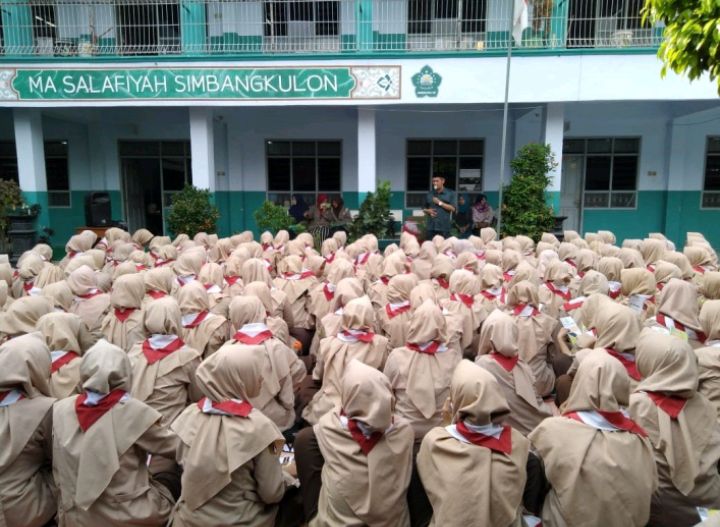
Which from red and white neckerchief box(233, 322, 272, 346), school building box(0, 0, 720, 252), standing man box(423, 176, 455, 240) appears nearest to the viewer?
red and white neckerchief box(233, 322, 272, 346)

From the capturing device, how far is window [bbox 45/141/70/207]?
45.4 ft

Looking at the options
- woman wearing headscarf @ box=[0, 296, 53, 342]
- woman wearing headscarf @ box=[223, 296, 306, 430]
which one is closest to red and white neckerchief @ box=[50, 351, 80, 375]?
woman wearing headscarf @ box=[0, 296, 53, 342]

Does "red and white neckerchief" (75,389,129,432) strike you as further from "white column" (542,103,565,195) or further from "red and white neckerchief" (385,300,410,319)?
"white column" (542,103,565,195)

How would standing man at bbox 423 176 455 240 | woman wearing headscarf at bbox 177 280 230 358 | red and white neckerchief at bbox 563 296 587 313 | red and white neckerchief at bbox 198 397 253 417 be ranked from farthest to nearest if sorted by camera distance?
standing man at bbox 423 176 455 240
red and white neckerchief at bbox 563 296 587 313
woman wearing headscarf at bbox 177 280 230 358
red and white neckerchief at bbox 198 397 253 417

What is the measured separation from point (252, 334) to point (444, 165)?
34.5ft

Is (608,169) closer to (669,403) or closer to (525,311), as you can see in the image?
(525,311)

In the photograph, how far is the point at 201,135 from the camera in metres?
11.5

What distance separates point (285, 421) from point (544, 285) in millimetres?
3256

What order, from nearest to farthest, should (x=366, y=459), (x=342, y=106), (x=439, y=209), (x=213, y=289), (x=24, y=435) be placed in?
(x=366, y=459) → (x=24, y=435) → (x=213, y=289) → (x=439, y=209) → (x=342, y=106)

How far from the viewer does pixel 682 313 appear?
4.04 m

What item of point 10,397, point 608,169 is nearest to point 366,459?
point 10,397

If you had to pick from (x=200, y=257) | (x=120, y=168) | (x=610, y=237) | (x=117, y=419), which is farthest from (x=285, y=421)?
(x=120, y=168)

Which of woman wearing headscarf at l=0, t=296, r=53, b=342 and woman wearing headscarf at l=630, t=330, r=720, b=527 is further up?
woman wearing headscarf at l=0, t=296, r=53, b=342

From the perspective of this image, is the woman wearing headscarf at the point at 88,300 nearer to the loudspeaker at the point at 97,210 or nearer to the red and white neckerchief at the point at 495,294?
the red and white neckerchief at the point at 495,294
